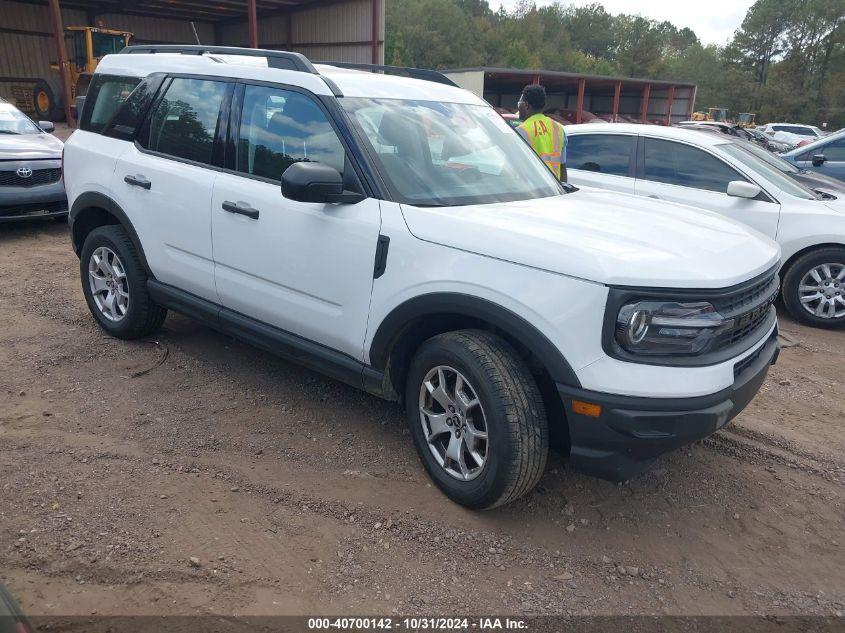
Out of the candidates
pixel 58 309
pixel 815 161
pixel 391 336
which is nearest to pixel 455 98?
pixel 391 336

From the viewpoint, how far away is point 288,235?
348cm

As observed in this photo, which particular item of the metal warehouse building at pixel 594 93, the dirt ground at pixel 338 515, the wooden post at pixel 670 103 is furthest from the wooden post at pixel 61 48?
the wooden post at pixel 670 103

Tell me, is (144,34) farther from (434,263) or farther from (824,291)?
(434,263)

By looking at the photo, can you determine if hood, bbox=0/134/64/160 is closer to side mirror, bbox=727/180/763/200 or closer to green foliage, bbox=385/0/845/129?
side mirror, bbox=727/180/763/200

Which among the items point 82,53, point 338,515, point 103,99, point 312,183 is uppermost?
point 82,53

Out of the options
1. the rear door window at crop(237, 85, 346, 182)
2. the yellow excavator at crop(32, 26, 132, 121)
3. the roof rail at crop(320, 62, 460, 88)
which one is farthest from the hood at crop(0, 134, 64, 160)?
the yellow excavator at crop(32, 26, 132, 121)

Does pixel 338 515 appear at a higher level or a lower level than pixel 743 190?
lower

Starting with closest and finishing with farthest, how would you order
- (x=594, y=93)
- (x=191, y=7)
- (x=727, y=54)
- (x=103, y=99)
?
(x=103, y=99), (x=191, y=7), (x=594, y=93), (x=727, y=54)

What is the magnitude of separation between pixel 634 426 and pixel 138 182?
3.43 metres

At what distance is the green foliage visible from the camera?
66.7 meters

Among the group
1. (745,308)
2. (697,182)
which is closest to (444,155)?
(745,308)

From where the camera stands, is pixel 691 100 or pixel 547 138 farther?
pixel 691 100

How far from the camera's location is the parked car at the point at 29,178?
7688mm

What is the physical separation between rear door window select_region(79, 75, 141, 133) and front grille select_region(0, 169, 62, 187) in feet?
11.4
